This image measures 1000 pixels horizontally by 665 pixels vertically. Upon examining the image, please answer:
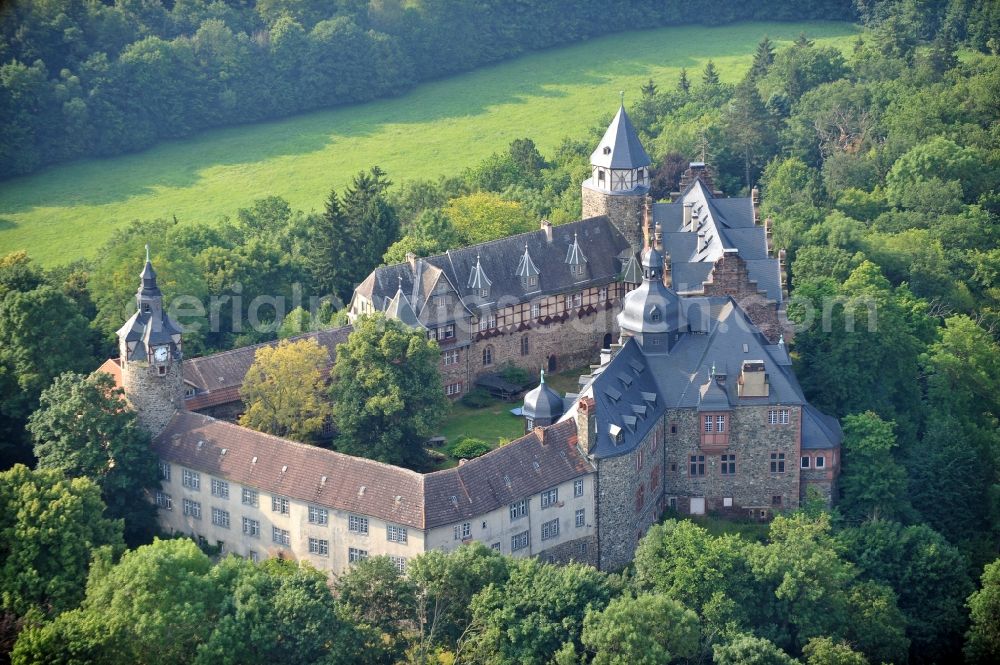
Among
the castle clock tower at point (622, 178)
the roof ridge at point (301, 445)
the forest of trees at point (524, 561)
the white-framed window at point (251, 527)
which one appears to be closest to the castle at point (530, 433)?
the white-framed window at point (251, 527)

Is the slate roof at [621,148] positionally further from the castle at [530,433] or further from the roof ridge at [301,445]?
the roof ridge at [301,445]

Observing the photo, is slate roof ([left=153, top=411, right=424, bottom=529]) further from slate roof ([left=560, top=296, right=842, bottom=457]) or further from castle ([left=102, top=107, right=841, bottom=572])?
slate roof ([left=560, top=296, right=842, bottom=457])

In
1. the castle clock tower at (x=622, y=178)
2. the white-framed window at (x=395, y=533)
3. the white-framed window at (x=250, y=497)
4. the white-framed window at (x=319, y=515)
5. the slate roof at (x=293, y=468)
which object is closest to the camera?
the white-framed window at (x=395, y=533)

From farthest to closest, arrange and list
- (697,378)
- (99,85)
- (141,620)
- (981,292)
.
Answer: (99,85) → (981,292) → (697,378) → (141,620)

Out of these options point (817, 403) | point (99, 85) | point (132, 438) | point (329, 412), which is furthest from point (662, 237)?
point (99, 85)

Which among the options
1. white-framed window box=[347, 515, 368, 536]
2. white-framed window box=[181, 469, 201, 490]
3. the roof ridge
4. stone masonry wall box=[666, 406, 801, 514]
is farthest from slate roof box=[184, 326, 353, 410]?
stone masonry wall box=[666, 406, 801, 514]

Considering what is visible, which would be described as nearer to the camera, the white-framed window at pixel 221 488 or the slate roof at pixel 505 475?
the slate roof at pixel 505 475

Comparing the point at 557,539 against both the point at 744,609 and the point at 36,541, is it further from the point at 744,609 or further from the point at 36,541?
the point at 36,541
